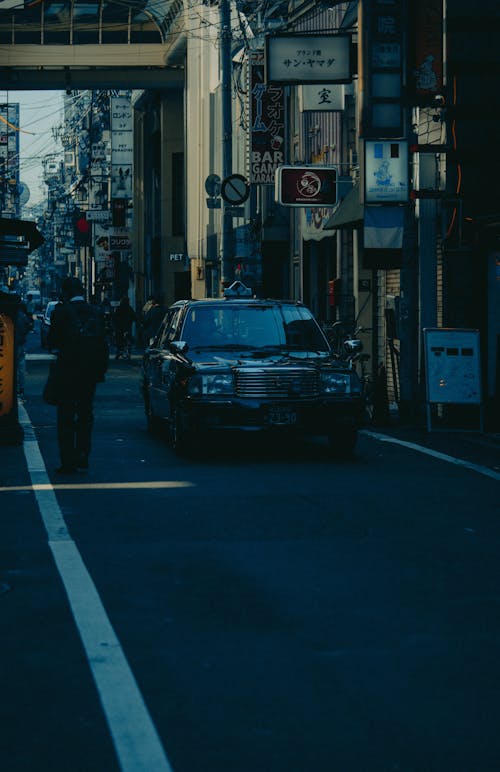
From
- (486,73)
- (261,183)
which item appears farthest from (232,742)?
(261,183)

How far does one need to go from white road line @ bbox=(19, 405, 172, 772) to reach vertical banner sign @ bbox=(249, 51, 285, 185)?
84.0ft

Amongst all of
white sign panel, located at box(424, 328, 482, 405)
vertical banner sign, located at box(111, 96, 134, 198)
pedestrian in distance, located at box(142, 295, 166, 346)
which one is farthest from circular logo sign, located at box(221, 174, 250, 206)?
vertical banner sign, located at box(111, 96, 134, 198)

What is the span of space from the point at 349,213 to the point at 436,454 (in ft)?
36.5

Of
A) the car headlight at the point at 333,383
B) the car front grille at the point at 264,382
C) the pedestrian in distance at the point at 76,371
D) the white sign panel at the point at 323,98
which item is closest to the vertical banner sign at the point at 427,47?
the car headlight at the point at 333,383

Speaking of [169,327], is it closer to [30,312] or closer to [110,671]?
[110,671]

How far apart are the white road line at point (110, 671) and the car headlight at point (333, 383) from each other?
570cm

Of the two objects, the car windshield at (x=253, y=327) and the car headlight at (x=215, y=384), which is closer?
the car headlight at (x=215, y=384)

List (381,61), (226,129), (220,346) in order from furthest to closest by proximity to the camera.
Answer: (226,129)
(381,61)
(220,346)

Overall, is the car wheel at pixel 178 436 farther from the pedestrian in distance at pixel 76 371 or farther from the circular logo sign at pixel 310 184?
the circular logo sign at pixel 310 184

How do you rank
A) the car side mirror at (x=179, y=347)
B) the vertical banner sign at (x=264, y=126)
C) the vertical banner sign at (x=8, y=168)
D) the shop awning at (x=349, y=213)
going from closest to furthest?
the car side mirror at (x=179, y=347) < the shop awning at (x=349, y=213) < the vertical banner sign at (x=264, y=126) < the vertical banner sign at (x=8, y=168)

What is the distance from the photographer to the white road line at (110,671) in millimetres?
5363

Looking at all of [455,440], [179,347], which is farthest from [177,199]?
[179,347]

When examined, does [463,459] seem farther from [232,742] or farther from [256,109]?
[256,109]

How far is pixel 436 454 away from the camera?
17.1m
